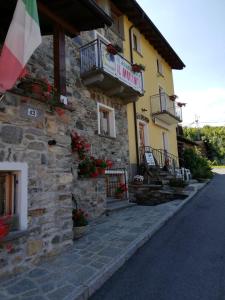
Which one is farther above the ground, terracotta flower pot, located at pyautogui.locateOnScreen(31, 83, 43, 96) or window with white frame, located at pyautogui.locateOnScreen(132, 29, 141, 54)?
A: window with white frame, located at pyautogui.locateOnScreen(132, 29, 141, 54)

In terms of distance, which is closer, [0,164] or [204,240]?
[0,164]

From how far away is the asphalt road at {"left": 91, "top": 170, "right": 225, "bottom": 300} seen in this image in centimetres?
304

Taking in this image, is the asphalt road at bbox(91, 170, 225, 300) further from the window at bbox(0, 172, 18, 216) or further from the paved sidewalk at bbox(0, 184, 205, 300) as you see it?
the window at bbox(0, 172, 18, 216)

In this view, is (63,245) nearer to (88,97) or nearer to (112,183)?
(112,183)

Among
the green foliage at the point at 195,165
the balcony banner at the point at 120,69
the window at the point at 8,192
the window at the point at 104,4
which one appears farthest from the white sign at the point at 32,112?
the green foliage at the point at 195,165

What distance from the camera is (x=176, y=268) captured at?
12.1 feet

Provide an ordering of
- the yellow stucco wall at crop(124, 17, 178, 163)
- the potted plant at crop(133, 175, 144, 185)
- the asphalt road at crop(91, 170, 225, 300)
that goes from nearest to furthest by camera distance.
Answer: the asphalt road at crop(91, 170, 225, 300) < the potted plant at crop(133, 175, 144, 185) < the yellow stucco wall at crop(124, 17, 178, 163)

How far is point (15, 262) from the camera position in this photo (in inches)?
131

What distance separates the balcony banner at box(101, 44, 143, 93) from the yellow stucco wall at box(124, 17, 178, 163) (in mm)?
1259

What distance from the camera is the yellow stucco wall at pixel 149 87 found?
A: 1082 centimetres

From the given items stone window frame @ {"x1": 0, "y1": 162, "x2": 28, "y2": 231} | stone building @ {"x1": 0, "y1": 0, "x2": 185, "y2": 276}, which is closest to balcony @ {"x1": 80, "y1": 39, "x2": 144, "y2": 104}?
stone building @ {"x1": 0, "y1": 0, "x2": 185, "y2": 276}

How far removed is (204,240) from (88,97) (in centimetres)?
569

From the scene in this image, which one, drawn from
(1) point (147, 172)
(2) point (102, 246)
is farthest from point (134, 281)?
(1) point (147, 172)

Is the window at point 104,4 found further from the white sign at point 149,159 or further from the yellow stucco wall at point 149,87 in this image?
the white sign at point 149,159
